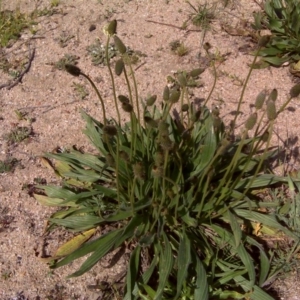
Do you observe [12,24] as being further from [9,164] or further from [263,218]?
[263,218]

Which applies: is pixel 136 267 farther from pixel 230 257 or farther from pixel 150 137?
pixel 150 137

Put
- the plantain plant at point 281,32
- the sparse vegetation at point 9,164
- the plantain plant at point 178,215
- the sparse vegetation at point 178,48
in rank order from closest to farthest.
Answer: the plantain plant at point 178,215, the sparse vegetation at point 9,164, the plantain plant at point 281,32, the sparse vegetation at point 178,48

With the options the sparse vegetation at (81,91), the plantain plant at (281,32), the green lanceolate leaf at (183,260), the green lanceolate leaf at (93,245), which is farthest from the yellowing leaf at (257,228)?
the sparse vegetation at (81,91)

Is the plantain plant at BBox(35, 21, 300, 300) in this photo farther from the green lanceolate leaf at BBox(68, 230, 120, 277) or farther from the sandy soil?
the sandy soil

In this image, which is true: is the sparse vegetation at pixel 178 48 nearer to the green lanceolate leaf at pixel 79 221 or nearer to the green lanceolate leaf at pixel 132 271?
the green lanceolate leaf at pixel 79 221

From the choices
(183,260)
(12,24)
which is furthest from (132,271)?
(12,24)

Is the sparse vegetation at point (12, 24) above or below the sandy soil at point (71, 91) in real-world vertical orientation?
above
